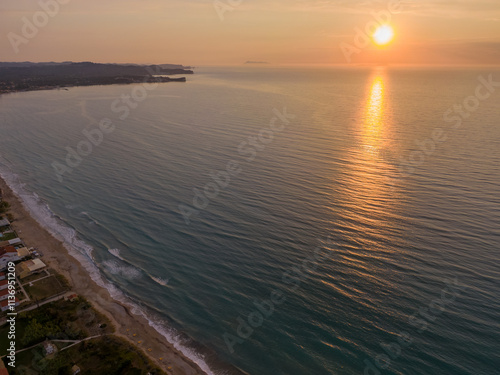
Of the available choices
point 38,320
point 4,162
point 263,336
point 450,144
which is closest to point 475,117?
point 450,144

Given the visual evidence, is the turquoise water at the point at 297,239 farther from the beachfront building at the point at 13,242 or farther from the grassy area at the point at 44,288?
the beachfront building at the point at 13,242

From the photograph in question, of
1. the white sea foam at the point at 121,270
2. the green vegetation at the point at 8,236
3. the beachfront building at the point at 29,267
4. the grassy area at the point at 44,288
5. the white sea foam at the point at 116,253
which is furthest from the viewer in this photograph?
the green vegetation at the point at 8,236

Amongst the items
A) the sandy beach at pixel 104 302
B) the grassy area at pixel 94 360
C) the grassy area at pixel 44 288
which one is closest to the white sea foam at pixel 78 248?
the sandy beach at pixel 104 302

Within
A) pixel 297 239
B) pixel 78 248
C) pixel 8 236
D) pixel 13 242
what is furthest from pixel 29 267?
pixel 297 239

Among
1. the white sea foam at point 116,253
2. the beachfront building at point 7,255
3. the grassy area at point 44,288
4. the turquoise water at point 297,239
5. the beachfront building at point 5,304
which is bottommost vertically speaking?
the beachfront building at point 5,304

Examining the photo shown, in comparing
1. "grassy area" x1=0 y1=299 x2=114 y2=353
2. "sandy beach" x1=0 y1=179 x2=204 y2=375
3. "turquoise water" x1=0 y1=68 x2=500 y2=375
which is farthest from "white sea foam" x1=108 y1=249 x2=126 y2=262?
"grassy area" x1=0 y1=299 x2=114 y2=353
